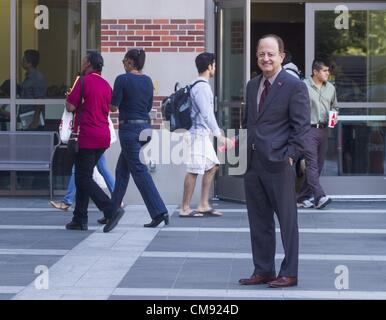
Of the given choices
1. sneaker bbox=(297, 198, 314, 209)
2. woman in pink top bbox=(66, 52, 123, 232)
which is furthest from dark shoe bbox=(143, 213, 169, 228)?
sneaker bbox=(297, 198, 314, 209)

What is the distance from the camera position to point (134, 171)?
37.2 ft

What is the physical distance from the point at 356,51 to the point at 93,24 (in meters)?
3.68

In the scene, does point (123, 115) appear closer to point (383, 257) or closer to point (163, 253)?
point (163, 253)

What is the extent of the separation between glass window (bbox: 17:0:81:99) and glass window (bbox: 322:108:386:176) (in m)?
3.76

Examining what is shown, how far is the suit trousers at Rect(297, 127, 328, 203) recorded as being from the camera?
13.4m

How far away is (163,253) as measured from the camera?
986 cm

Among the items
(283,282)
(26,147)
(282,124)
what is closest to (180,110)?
(26,147)

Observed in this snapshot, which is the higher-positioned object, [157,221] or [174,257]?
[157,221]

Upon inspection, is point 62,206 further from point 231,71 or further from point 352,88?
point 352,88

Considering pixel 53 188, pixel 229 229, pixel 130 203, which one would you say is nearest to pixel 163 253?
pixel 229 229

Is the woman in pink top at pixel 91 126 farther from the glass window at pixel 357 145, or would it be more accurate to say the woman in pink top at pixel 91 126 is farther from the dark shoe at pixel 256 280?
the glass window at pixel 357 145

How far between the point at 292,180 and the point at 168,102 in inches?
161

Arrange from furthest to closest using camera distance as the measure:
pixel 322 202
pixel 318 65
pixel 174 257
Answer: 1. pixel 318 65
2. pixel 322 202
3. pixel 174 257

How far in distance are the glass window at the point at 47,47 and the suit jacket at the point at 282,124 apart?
6828mm
